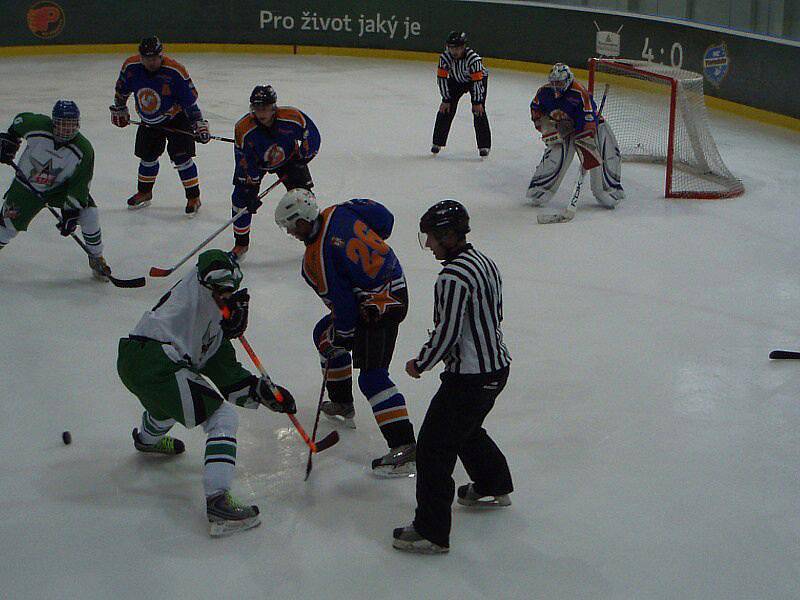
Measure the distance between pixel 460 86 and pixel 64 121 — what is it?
170 inches

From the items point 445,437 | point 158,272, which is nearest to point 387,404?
point 445,437

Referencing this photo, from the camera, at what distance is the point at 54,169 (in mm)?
5648

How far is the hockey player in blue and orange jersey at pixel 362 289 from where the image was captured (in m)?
3.84

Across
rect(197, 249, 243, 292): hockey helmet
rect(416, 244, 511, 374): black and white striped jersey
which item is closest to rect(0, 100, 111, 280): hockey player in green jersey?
rect(197, 249, 243, 292): hockey helmet

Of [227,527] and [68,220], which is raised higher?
[68,220]

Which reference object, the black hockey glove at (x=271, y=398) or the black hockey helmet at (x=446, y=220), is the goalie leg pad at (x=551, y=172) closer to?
the black hockey glove at (x=271, y=398)

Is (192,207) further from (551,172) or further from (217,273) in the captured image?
(217,273)

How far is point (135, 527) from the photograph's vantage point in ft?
11.9

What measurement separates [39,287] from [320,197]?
235 cm

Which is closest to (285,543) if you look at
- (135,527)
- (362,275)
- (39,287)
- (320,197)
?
(135,527)

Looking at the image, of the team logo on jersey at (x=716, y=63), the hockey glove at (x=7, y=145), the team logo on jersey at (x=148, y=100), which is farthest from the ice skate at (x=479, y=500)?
the team logo on jersey at (x=716, y=63)

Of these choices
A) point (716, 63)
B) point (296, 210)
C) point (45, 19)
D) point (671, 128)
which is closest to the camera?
point (296, 210)

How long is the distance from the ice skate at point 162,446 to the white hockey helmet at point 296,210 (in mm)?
961

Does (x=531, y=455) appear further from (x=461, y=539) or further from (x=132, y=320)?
(x=132, y=320)
